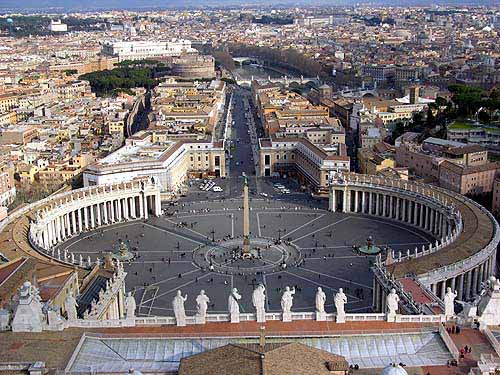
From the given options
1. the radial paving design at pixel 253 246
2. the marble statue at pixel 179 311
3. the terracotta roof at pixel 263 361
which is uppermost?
the terracotta roof at pixel 263 361

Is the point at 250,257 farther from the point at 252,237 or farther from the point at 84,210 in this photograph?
the point at 84,210

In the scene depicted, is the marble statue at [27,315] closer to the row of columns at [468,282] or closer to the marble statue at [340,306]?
the marble statue at [340,306]

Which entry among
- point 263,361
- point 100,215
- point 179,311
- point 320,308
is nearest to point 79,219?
point 100,215

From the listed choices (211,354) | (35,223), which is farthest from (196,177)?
(211,354)

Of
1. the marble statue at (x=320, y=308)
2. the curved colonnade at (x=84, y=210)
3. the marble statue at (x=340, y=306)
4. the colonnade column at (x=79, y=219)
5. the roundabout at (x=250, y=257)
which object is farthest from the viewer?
the colonnade column at (x=79, y=219)

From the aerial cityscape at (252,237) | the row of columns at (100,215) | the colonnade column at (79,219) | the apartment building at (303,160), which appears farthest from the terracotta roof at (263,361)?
the apartment building at (303,160)

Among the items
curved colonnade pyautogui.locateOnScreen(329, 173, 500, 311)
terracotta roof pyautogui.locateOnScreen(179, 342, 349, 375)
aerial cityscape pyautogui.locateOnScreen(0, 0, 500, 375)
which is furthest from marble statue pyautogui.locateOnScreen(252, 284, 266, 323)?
curved colonnade pyautogui.locateOnScreen(329, 173, 500, 311)

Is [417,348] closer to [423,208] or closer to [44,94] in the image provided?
[423,208]

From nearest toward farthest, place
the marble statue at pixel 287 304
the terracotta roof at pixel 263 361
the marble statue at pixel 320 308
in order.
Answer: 1. the terracotta roof at pixel 263 361
2. the marble statue at pixel 287 304
3. the marble statue at pixel 320 308
